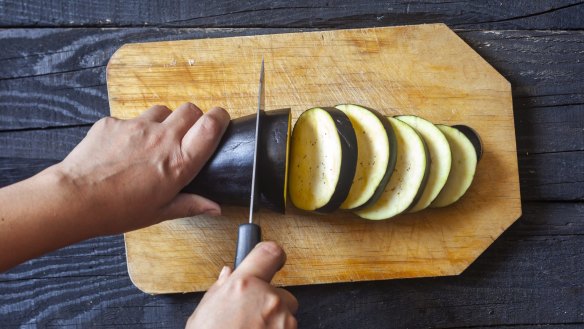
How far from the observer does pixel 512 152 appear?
2420 mm

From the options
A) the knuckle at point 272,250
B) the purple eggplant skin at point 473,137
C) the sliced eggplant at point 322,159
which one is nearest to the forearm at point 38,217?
the knuckle at point 272,250

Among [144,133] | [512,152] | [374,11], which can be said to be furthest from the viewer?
[374,11]

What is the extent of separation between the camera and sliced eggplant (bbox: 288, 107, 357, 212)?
209 cm

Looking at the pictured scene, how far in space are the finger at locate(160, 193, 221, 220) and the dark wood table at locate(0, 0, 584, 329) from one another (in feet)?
1.46

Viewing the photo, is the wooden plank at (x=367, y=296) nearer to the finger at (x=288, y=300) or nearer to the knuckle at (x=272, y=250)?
the finger at (x=288, y=300)

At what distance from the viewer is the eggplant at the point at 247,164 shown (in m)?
2.08

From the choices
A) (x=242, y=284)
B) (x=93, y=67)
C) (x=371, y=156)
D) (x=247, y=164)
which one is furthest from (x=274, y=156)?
(x=93, y=67)

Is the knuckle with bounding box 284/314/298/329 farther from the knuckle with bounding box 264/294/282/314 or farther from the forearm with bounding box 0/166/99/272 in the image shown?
the forearm with bounding box 0/166/99/272

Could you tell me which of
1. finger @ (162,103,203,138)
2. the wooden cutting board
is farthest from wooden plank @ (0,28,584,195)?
finger @ (162,103,203,138)

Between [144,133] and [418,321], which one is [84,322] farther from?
[418,321]

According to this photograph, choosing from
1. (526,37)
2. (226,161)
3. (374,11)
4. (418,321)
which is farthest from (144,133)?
(526,37)

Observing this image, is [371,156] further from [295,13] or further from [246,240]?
[295,13]

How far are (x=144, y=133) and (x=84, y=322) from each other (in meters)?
0.93

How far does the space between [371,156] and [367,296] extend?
2.15 feet
